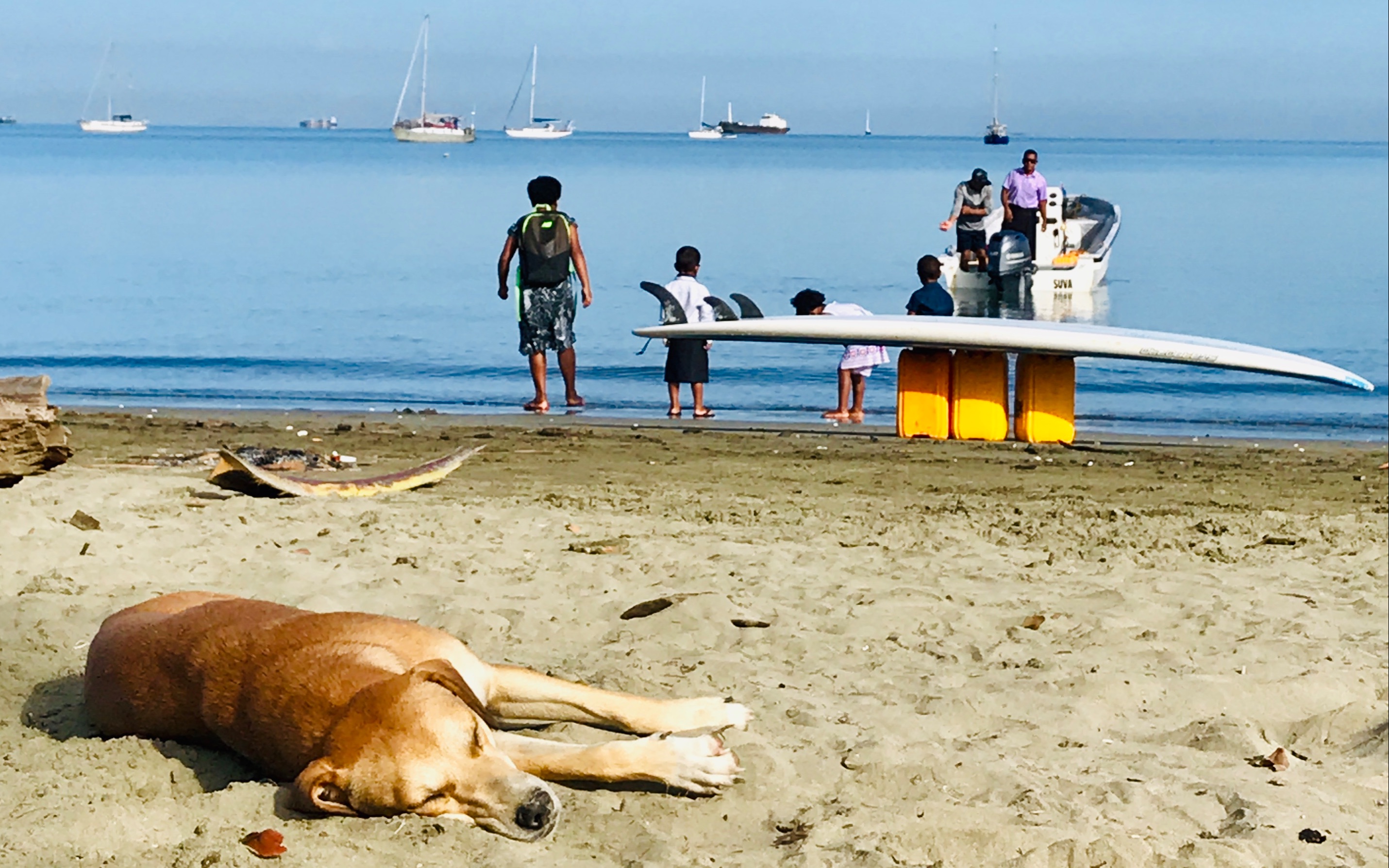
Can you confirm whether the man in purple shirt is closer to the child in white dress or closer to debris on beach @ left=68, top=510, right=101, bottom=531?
the child in white dress

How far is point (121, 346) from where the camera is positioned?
18047 millimetres

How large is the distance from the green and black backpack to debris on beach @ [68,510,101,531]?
18.2 feet

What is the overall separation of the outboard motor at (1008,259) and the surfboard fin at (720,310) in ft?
33.2

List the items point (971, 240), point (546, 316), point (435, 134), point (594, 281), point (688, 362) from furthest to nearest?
point (435, 134)
point (594, 281)
point (971, 240)
point (688, 362)
point (546, 316)

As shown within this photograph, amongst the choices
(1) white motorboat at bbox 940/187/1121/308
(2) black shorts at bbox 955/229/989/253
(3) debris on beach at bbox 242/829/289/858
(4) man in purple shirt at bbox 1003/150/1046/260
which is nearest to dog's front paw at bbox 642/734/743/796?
(3) debris on beach at bbox 242/829/289/858

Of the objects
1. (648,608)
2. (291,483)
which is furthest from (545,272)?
(648,608)

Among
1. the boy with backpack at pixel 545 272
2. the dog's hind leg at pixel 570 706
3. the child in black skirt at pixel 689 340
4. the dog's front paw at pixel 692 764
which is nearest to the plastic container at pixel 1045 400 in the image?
the child in black skirt at pixel 689 340

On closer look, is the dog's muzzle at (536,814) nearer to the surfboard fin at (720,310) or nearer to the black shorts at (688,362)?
the surfboard fin at (720,310)

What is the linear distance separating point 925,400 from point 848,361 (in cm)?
159

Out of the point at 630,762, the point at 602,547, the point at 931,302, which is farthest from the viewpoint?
the point at 931,302

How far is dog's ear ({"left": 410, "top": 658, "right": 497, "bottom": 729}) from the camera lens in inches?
132

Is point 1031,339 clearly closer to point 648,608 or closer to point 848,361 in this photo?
point 848,361

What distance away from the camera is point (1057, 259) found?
75.9 ft

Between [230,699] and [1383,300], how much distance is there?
82.5 feet
